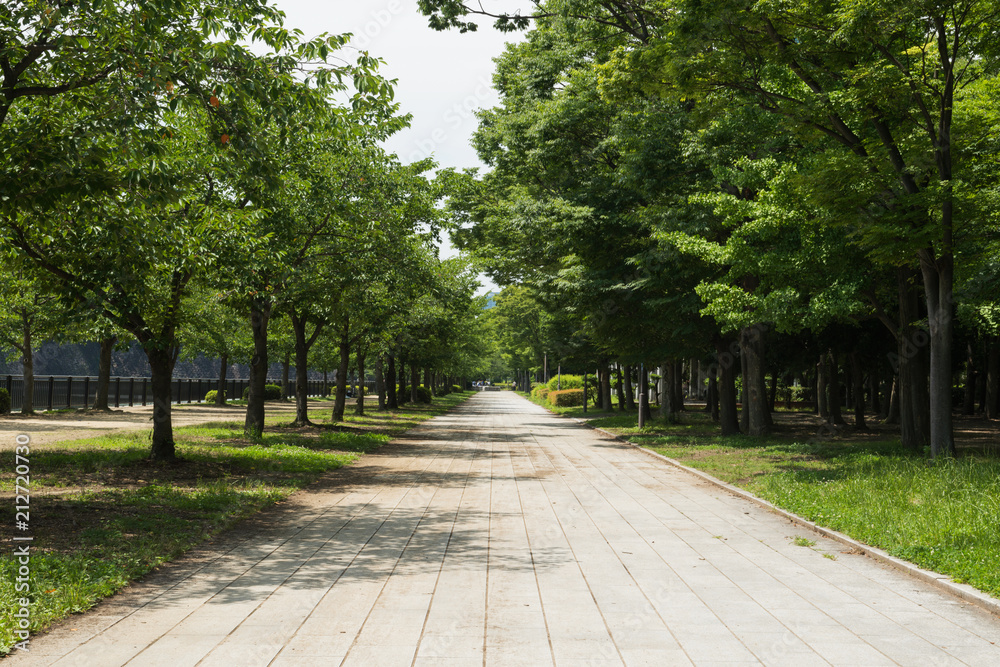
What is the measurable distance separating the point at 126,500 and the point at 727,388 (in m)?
18.0

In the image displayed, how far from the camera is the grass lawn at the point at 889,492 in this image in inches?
285

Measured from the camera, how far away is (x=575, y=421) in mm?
37531

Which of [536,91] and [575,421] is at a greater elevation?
[536,91]

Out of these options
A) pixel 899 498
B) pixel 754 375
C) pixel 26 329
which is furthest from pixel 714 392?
pixel 26 329

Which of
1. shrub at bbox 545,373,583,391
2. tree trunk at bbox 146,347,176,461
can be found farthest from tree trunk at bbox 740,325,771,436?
shrub at bbox 545,373,583,391

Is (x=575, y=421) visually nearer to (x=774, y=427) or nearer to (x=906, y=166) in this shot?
(x=774, y=427)

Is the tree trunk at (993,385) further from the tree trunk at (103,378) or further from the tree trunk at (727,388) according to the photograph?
the tree trunk at (103,378)

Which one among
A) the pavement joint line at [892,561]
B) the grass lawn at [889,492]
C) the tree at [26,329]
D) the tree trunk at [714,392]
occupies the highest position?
the tree at [26,329]

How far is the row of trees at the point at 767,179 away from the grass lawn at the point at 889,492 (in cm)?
164

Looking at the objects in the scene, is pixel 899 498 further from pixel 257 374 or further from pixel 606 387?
pixel 606 387

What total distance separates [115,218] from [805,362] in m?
24.2

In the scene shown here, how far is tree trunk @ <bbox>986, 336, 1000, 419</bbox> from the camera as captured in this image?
3155cm

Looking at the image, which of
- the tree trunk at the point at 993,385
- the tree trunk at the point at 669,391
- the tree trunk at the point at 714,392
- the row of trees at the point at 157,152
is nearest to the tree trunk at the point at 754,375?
the tree trunk at the point at 669,391

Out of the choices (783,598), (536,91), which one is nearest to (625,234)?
(536,91)
